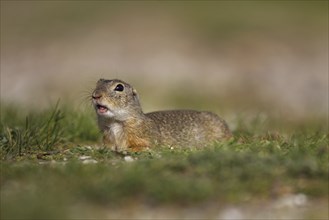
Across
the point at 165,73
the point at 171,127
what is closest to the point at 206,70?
the point at 165,73

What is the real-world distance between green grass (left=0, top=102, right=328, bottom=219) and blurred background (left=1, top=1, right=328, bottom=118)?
27.8 feet

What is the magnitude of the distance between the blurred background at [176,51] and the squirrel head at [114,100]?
670 centimetres

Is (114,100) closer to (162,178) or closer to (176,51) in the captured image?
(162,178)

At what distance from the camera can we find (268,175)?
25.3 feet

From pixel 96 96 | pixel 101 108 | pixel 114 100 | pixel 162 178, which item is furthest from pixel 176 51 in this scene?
pixel 162 178

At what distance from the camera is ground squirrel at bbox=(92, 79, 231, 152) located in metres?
10.4

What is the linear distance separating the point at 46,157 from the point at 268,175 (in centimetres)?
257

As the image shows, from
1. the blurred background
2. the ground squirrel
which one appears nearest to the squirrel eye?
the ground squirrel

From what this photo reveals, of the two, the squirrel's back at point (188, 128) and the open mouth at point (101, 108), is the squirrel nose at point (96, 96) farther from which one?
the squirrel's back at point (188, 128)

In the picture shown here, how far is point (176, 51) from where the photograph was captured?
22391mm

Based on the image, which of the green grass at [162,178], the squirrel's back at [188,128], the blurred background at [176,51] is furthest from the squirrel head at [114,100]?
the blurred background at [176,51]

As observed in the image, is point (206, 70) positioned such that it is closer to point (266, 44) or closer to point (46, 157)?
point (266, 44)

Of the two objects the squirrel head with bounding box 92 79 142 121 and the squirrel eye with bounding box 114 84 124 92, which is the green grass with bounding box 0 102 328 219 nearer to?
the squirrel head with bounding box 92 79 142 121

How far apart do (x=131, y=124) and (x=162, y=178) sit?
9.83 ft
